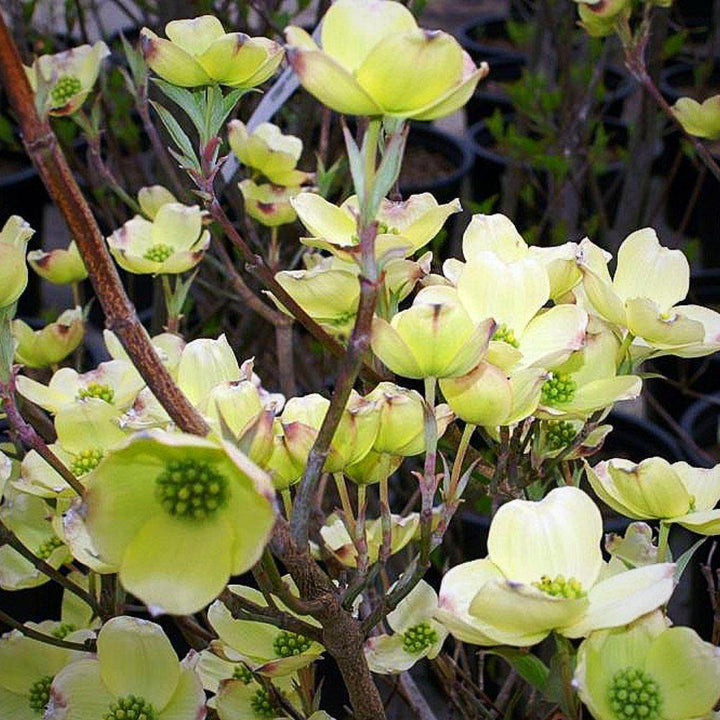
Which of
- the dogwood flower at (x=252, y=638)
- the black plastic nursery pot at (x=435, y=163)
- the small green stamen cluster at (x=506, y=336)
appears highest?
the small green stamen cluster at (x=506, y=336)

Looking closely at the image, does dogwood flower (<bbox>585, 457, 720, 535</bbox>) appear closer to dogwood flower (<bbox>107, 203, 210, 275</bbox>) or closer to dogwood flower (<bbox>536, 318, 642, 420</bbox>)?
dogwood flower (<bbox>536, 318, 642, 420</bbox>)

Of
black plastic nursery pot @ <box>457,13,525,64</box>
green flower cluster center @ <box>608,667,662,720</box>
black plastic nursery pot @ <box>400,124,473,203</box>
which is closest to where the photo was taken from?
green flower cluster center @ <box>608,667,662,720</box>

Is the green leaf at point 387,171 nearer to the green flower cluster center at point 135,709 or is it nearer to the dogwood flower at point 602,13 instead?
the green flower cluster center at point 135,709

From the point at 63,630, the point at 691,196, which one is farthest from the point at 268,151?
the point at 691,196

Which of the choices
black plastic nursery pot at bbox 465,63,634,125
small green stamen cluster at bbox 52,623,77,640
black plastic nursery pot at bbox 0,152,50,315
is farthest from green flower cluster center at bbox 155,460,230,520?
black plastic nursery pot at bbox 465,63,634,125

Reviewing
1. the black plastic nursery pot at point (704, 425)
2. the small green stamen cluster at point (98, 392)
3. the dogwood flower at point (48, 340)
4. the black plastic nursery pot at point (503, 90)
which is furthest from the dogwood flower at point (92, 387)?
the black plastic nursery pot at point (503, 90)

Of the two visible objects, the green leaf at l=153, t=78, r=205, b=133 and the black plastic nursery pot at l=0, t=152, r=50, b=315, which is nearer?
the green leaf at l=153, t=78, r=205, b=133

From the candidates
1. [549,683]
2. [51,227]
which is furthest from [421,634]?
[51,227]
